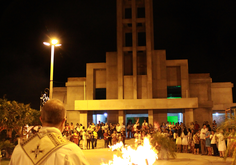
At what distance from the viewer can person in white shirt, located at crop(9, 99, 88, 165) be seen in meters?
2.10

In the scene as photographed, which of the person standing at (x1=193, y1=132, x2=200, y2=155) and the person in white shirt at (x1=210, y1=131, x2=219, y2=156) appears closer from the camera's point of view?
the person in white shirt at (x1=210, y1=131, x2=219, y2=156)

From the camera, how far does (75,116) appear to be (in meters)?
37.2

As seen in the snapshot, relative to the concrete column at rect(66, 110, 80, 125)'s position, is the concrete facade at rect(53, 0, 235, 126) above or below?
above

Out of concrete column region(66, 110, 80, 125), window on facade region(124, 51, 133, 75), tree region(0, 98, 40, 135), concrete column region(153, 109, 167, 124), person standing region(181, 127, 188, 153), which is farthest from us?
concrete column region(66, 110, 80, 125)

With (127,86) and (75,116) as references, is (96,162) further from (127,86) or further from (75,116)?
(75,116)

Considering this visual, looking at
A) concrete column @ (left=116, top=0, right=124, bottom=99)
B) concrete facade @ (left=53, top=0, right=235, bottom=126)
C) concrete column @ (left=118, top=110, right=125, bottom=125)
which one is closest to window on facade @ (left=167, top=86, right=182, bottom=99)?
concrete facade @ (left=53, top=0, right=235, bottom=126)

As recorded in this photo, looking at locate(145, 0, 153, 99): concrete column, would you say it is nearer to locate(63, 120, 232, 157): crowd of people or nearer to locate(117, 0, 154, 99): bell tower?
locate(117, 0, 154, 99): bell tower

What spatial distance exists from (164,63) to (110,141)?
17.0 m

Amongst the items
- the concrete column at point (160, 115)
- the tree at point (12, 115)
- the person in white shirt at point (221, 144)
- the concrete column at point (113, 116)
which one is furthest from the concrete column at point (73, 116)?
the person in white shirt at point (221, 144)

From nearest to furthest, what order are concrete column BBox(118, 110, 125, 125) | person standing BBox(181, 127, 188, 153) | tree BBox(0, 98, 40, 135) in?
tree BBox(0, 98, 40, 135)
person standing BBox(181, 127, 188, 153)
concrete column BBox(118, 110, 125, 125)

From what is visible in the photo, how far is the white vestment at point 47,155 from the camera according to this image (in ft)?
6.86

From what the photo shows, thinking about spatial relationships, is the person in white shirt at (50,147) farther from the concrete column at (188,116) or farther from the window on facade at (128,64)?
the window on facade at (128,64)

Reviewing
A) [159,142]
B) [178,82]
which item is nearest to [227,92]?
[178,82]

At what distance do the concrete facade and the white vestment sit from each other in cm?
2973
